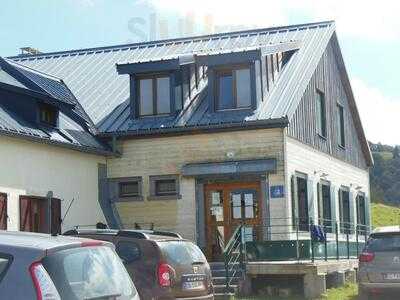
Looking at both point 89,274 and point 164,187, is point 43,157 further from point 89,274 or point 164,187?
point 89,274

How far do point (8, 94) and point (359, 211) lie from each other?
15844 mm

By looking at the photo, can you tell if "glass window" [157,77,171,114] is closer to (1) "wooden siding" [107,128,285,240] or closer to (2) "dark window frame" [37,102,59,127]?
(1) "wooden siding" [107,128,285,240]

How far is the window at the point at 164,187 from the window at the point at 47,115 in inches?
135

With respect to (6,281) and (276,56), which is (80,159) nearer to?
(276,56)

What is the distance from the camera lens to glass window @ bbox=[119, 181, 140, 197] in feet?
74.6

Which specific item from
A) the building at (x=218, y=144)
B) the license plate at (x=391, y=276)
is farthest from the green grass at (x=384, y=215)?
the license plate at (x=391, y=276)

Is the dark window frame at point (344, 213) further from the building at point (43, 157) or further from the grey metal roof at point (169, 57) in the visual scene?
the building at point (43, 157)

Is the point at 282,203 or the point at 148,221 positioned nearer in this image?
the point at 282,203

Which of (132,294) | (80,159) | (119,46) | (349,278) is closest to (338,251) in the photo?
(349,278)

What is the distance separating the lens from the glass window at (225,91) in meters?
22.3

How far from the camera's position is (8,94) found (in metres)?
20.5

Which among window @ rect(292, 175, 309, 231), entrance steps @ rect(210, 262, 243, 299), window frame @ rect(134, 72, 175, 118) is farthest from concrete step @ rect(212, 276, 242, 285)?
window frame @ rect(134, 72, 175, 118)

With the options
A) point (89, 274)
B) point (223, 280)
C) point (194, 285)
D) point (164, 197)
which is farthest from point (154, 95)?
point (89, 274)

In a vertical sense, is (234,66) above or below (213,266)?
above
